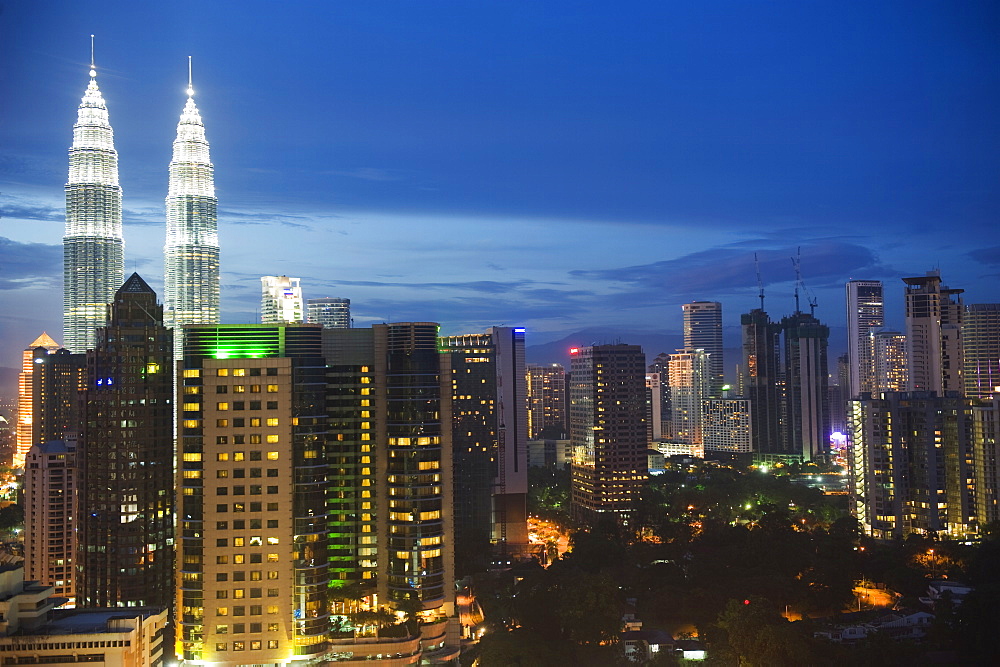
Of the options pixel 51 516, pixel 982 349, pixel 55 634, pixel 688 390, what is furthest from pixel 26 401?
pixel 688 390

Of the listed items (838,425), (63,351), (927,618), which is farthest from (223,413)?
(838,425)

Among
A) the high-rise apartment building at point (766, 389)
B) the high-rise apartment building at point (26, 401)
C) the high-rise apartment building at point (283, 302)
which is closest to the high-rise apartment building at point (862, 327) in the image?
the high-rise apartment building at point (766, 389)

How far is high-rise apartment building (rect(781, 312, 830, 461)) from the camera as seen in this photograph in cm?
3206

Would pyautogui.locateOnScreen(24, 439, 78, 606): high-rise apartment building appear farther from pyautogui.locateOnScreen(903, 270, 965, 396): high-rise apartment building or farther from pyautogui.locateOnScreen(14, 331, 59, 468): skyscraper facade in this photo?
pyautogui.locateOnScreen(903, 270, 965, 396): high-rise apartment building

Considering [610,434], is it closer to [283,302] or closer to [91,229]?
[283,302]

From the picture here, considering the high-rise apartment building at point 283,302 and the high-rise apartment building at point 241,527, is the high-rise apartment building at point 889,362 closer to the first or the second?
the high-rise apartment building at point 283,302

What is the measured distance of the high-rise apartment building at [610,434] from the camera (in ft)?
68.0

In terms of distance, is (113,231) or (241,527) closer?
(241,527)

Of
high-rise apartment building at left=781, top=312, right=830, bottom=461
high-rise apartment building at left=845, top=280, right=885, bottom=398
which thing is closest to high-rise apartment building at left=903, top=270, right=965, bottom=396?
high-rise apartment building at left=845, top=280, right=885, bottom=398

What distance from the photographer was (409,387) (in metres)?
11.3

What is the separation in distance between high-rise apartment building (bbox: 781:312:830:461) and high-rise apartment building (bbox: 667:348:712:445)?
695 cm

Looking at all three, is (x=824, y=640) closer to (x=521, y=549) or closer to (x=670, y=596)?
(x=670, y=596)

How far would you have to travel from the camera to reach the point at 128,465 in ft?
36.5

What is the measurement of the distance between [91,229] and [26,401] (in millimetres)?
Answer: 4819
